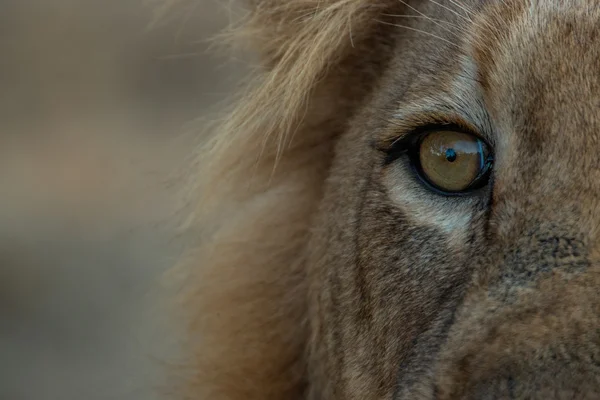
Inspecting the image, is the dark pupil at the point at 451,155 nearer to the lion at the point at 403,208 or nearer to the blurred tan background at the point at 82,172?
the lion at the point at 403,208

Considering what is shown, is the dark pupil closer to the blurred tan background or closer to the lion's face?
the lion's face

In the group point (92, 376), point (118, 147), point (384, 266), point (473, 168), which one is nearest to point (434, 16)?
point (473, 168)

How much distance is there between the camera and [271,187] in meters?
2.90

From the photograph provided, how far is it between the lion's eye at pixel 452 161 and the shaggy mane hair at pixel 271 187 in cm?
41

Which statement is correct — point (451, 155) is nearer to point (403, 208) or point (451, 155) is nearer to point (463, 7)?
point (403, 208)

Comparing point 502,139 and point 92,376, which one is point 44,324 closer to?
point 92,376

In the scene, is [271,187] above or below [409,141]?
above

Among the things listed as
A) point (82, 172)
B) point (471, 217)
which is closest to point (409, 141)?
point (471, 217)

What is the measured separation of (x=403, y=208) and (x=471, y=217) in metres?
0.20

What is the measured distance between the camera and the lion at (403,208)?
1757 millimetres

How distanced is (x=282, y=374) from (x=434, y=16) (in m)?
1.16

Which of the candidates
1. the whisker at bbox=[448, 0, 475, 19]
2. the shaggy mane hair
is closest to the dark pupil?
the whisker at bbox=[448, 0, 475, 19]

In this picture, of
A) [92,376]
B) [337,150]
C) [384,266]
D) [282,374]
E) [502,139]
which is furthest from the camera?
[92,376]

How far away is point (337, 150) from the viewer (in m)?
2.58
